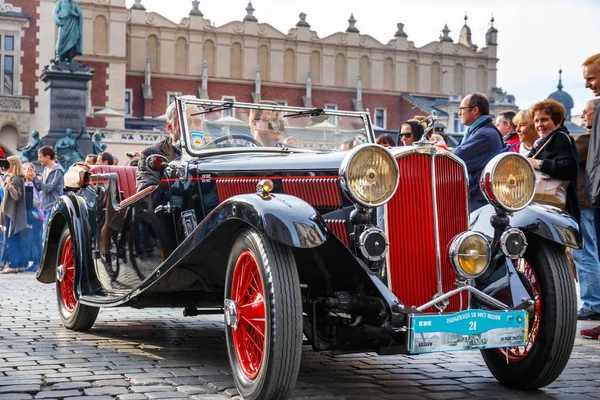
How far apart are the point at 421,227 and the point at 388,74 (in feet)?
173

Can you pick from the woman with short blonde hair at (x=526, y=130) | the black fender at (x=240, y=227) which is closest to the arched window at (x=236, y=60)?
the woman with short blonde hair at (x=526, y=130)

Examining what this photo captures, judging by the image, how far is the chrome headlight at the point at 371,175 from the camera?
378 cm

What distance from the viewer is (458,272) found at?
3.97 metres

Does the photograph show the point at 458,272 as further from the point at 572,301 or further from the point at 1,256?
the point at 1,256

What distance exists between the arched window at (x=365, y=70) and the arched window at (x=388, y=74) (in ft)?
3.67

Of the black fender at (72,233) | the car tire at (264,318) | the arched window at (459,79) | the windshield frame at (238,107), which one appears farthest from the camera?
the arched window at (459,79)

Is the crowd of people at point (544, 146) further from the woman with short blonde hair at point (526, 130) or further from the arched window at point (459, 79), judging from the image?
the arched window at point (459, 79)

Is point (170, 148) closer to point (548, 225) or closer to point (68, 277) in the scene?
point (68, 277)

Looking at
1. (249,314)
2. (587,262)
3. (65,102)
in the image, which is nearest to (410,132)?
(587,262)

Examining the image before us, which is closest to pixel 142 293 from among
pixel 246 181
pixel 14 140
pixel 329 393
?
pixel 246 181

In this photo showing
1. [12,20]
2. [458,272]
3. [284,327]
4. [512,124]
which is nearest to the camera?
[284,327]

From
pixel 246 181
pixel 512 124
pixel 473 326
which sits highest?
pixel 512 124

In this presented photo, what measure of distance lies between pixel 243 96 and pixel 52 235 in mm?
46113

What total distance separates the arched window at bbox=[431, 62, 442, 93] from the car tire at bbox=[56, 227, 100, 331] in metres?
52.0
